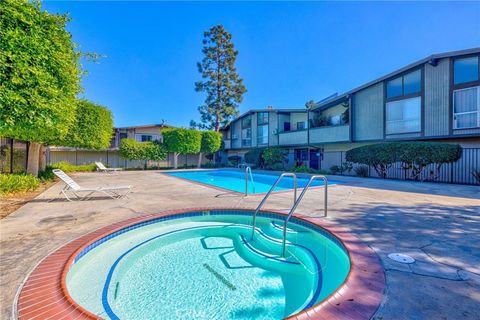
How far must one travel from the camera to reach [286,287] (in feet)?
10.5

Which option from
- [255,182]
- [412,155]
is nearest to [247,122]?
[255,182]

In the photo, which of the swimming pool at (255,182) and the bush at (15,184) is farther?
the swimming pool at (255,182)

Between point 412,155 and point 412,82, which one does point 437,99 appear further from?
point 412,155

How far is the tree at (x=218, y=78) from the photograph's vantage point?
31.0 m

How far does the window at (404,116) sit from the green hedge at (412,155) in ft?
8.85

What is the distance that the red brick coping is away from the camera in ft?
6.60

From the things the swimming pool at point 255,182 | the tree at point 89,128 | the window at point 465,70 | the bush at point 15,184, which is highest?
the window at point 465,70

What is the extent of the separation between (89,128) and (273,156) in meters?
14.8

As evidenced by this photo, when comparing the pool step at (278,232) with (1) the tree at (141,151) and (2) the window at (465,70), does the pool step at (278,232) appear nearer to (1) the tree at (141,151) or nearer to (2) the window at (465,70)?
(2) the window at (465,70)

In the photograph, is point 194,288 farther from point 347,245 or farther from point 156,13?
point 156,13

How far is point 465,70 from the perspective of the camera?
492 inches

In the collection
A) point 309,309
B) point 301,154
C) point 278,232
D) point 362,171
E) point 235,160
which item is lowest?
point 278,232

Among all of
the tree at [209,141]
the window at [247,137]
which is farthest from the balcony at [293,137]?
the tree at [209,141]

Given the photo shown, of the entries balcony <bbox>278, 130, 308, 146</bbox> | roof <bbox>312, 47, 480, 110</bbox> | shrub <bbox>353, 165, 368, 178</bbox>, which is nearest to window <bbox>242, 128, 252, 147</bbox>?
balcony <bbox>278, 130, 308, 146</bbox>
